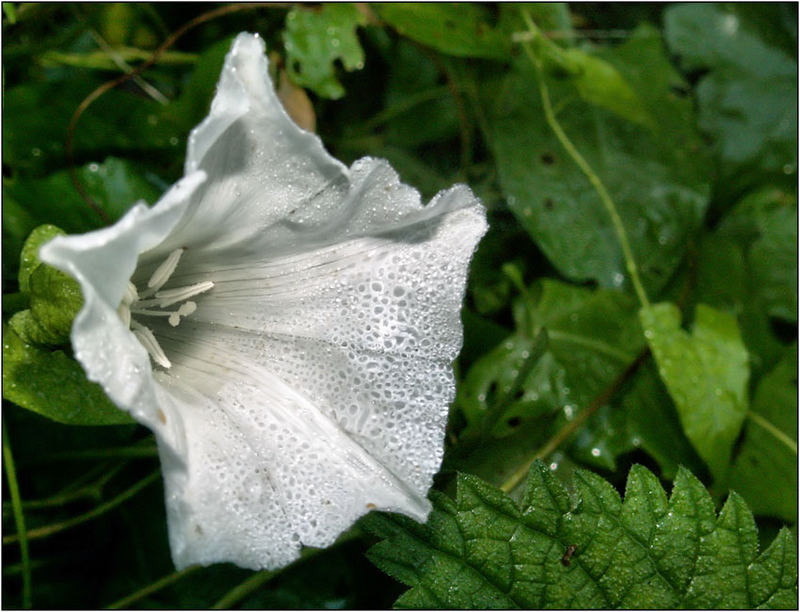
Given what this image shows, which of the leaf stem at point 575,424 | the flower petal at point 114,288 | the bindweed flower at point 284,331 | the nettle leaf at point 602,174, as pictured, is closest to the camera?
the flower petal at point 114,288

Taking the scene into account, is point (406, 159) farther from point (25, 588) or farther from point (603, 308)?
point (25, 588)

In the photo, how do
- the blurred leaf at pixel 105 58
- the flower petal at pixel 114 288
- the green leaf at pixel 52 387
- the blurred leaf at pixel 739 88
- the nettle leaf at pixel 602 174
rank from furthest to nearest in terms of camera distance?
the blurred leaf at pixel 739 88
the nettle leaf at pixel 602 174
the blurred leaf at pixel 105 58
the green leaf at pixel 52 387
the flower petal at pixel 114 288

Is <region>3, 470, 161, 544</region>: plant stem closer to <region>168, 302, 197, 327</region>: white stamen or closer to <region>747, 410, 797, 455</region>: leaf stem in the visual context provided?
<region>168, 302, 197, 327</region>: white stamen

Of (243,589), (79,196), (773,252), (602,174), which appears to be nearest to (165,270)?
(79,196)

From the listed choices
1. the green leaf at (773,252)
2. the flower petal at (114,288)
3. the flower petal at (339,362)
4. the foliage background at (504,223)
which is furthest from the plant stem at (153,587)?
the green leaf at (773,252)

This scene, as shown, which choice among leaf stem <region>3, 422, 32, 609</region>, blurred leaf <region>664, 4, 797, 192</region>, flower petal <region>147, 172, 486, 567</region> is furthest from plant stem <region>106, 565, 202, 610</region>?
blurred leaf <region>664, 4, 797, 192</region>

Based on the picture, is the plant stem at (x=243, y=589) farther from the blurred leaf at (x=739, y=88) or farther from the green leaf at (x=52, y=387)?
the blurred leaf at (x=739, y=88)

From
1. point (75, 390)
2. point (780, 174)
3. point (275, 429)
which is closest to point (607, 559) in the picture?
point (275, 429)
